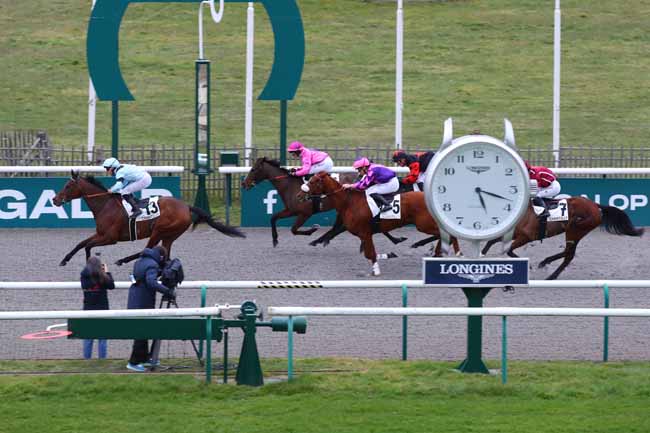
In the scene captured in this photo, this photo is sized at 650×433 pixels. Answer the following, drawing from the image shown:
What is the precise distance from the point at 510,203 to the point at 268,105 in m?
26.5

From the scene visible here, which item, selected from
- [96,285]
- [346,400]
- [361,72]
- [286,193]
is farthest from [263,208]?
[361,72]

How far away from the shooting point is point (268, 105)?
37.6 meters

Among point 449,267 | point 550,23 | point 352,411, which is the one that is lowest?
point 352,411

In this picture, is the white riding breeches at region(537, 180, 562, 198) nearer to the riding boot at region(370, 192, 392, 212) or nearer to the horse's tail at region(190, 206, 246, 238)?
the riding boot at region(370, 192, 392, 212)

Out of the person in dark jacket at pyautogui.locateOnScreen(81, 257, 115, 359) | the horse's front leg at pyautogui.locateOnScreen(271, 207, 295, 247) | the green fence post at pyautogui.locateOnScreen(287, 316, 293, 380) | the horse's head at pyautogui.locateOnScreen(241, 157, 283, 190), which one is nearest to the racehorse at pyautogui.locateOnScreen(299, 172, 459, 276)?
the horse's front leg at pyautogui.locateOnScreen(271, 207, 295, 247)

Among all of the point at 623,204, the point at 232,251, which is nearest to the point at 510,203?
the point at 232,251

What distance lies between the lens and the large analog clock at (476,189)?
11.4 meters

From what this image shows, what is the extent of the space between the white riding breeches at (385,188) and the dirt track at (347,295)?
3.44 ft

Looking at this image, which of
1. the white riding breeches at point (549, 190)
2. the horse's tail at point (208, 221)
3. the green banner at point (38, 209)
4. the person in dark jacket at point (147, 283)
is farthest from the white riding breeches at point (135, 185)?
the person in dark jacket at point (147, 283)

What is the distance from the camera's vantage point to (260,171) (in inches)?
790

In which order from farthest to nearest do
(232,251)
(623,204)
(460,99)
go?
1. (460,99)
2. (623,204)
3. (232,251)

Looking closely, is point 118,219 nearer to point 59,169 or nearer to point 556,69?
point 59,169

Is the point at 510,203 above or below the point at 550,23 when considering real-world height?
below

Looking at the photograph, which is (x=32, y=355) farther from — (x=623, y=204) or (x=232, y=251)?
(x=623, y=204)
